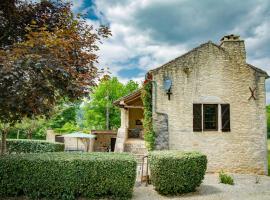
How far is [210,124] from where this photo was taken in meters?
15.5

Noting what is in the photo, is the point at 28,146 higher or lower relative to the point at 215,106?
lower

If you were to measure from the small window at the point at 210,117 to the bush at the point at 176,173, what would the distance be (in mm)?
4953

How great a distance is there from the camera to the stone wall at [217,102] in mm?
15008

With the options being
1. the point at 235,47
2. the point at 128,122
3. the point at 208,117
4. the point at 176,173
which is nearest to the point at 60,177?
the point at 176,173

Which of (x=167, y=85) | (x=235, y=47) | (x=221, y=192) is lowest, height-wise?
(x=221, y=192)

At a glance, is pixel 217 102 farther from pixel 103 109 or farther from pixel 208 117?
pixel 103 109

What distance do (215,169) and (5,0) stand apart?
12.0 meters

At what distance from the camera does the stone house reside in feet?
49.2

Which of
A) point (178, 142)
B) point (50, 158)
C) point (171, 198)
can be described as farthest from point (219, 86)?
point (50, 158)

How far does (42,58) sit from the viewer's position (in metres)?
6.80

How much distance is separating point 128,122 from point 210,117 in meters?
11.2

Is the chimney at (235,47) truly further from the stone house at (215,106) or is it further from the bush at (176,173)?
the bush at (176,173)

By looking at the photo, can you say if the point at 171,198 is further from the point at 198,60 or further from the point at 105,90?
the point at 105,90

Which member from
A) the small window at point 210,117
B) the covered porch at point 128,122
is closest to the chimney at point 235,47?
the small window at point 210,117
